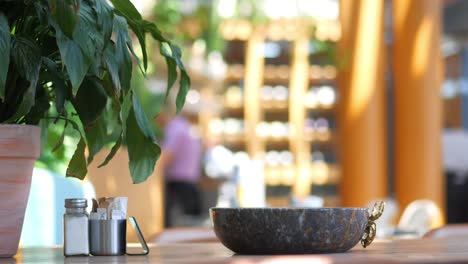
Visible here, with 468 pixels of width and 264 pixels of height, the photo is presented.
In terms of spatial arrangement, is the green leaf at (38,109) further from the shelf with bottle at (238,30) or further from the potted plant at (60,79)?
the shelf with bottle at (238,30)

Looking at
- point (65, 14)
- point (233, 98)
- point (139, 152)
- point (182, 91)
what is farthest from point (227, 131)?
point (65, 14)

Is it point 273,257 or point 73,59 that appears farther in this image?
point 73,59

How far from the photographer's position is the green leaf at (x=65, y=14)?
1.09 metres

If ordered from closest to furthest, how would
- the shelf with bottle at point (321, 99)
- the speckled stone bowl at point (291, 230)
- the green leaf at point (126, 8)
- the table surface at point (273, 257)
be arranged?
the table surface at point (273, 257) → the speckled stone bowl at point (291, 230) → the green leaf at point (126, 8) → the shelf with bottle at point (321, 99)

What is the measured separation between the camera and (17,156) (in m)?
1.19

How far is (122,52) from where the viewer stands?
46.5 inches

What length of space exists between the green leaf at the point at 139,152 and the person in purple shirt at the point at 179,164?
5.61 metres

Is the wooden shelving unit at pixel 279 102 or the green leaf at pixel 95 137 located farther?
the wooden shelving unit at pixel 279 102

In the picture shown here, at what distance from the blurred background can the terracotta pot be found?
0.87 meters

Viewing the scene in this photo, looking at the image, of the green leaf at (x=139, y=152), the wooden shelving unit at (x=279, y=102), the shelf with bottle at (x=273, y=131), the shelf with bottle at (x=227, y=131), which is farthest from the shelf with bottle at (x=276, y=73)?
the green leaf at (x=139, y=152)

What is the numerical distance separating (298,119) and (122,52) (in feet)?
24.8

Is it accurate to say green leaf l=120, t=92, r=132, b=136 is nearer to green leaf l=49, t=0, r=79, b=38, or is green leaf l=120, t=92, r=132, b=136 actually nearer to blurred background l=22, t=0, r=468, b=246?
green leaf l=49, t=0, r=79, b=38

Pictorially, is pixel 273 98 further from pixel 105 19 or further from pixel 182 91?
pixel 105 19

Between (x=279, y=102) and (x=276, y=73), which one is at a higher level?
(x=276, y=73)
